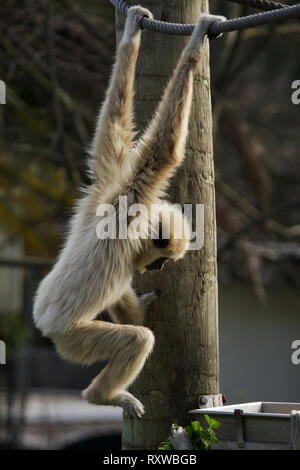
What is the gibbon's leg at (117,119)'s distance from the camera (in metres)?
4.57

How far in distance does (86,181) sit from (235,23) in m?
5.44

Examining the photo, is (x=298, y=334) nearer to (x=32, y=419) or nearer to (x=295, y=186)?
(x=295, y=186)

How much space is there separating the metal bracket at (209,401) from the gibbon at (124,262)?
13.7 inches

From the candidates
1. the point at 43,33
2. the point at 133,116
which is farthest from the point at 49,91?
the point at 133,116

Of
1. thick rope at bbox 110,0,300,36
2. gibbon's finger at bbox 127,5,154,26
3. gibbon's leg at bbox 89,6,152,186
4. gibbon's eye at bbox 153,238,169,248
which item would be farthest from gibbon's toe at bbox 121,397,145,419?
gibbon's finger at bbox 127,5,154,26

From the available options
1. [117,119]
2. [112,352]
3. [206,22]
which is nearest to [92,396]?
[112,352]

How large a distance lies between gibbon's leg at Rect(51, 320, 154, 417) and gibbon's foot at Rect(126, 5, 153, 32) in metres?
1.75

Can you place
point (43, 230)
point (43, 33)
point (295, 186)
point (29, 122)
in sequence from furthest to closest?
point (43, 230) < point (295, 186) < point (29, 122) < point (43, 33)

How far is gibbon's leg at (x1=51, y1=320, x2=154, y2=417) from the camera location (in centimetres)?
422

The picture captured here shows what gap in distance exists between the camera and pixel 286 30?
9023 mm

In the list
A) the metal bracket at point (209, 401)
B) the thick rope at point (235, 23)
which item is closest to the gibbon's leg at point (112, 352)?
the metal bracket at point (209, 401)

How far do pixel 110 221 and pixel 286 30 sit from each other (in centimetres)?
553

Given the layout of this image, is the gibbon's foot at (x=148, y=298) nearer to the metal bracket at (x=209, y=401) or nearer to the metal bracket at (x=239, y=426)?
the metal bracket at (x=209, y=401)

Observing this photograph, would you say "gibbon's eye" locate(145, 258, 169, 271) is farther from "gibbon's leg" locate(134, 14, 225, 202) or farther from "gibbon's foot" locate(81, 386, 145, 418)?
"gibbon's foot" locate(81, 386, 145, 418)
